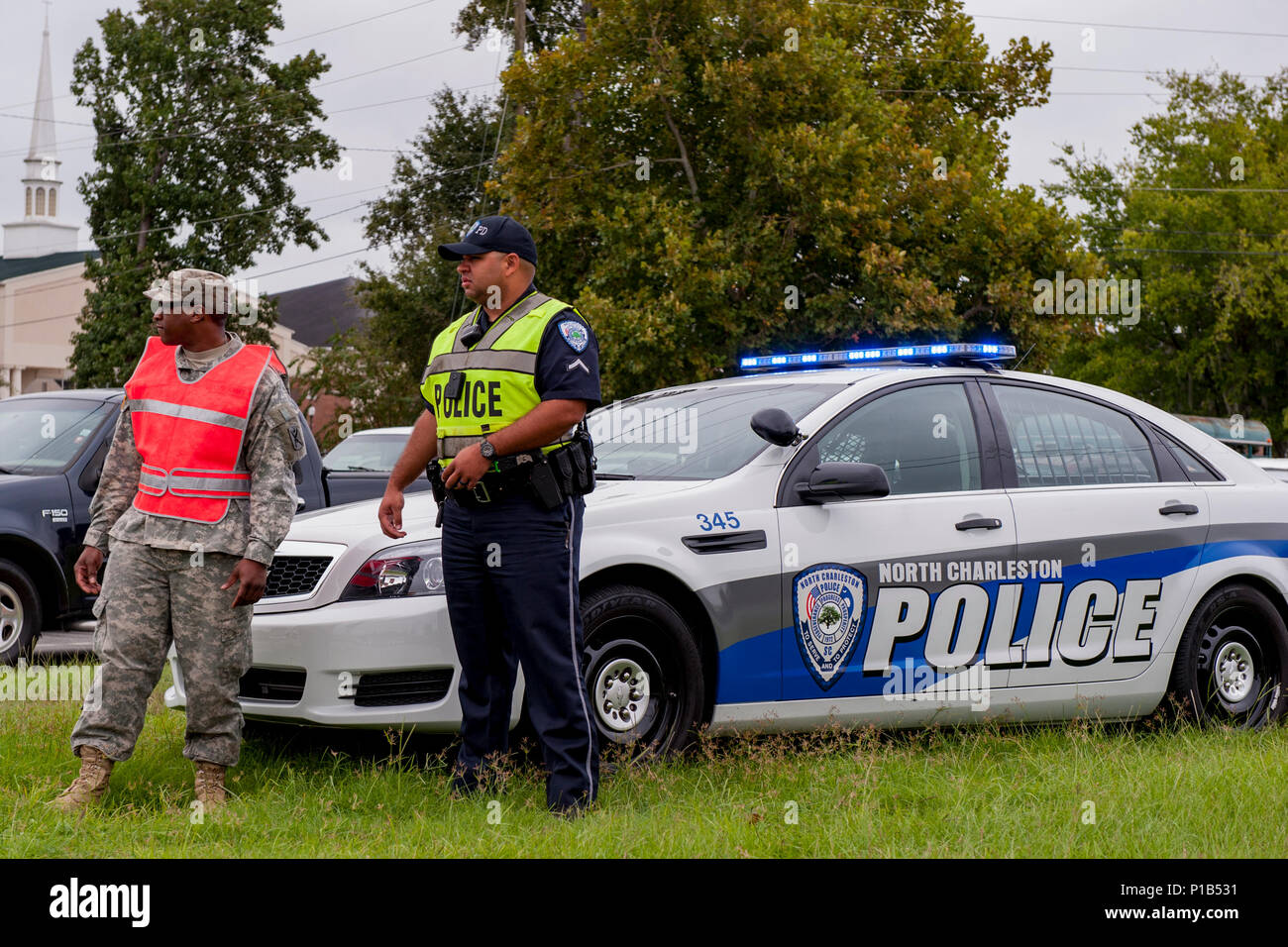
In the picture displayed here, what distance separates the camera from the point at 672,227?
1861 cm

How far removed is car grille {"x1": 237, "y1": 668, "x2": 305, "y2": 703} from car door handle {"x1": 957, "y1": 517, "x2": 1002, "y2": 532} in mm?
2598

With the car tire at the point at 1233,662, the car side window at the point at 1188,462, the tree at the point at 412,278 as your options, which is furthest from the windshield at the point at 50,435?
the tree at the point at 412,278

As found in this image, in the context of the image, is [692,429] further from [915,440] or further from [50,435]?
[50,435]

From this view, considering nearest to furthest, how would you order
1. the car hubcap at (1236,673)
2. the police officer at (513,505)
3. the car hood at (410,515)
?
the police officer at (513,505) < the car hood at (410,515) < the car hubcap at (1236,673)

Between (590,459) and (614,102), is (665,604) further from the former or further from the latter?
(614,102)

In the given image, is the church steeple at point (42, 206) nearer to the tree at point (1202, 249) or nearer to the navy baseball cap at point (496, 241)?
the tree at point (1202, 249)

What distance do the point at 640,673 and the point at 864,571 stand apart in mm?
986

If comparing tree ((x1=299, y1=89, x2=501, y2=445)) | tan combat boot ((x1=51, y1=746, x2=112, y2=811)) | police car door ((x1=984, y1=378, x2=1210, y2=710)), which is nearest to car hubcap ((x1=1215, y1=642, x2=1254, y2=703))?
police car door ((x1=984, y1=378, x2=1210, y2=710))

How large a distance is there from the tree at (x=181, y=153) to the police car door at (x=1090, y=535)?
32545 mm

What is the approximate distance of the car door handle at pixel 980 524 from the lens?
5719 mm

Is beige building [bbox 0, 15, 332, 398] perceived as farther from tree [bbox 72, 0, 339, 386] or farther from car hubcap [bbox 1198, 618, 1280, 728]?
car hubcap [bbox 1198, 618, 1280, 728]

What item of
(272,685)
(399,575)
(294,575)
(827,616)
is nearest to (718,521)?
(827,616)

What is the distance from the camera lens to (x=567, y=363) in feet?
15.2
